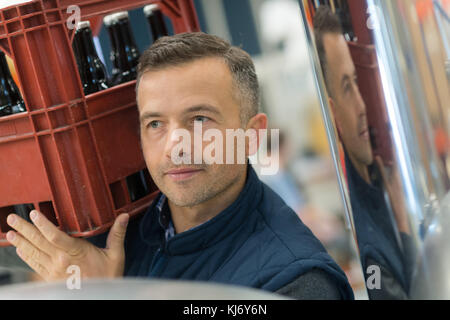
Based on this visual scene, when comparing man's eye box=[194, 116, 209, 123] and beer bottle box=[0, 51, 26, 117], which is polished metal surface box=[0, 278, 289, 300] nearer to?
man's eye box=[194, 116, 209, 123]

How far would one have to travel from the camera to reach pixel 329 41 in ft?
1.79

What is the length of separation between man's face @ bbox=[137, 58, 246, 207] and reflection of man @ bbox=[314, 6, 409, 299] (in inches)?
18.8

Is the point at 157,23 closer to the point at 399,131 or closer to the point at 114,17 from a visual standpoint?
the point at 114,17

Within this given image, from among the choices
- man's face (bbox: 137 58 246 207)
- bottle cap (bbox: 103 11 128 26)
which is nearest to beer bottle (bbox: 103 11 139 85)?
bottle cap (bbox: 103 11 128 26)

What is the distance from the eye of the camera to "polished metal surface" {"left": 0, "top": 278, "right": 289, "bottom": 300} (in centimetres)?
35

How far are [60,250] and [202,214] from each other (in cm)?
29

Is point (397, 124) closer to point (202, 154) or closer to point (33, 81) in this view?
point (202, 154)

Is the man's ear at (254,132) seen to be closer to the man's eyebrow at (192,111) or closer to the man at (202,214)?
the man at (202,214)

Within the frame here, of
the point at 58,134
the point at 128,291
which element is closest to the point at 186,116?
the point at 58,134

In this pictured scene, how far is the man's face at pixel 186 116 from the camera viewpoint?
1021mm

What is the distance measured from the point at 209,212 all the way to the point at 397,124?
2.27ft

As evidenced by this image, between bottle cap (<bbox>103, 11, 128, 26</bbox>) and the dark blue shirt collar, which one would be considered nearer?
the dark blue shirt collar

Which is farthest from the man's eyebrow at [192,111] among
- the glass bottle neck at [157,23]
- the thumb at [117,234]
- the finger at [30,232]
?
the glass bottle neck at [157,23]
